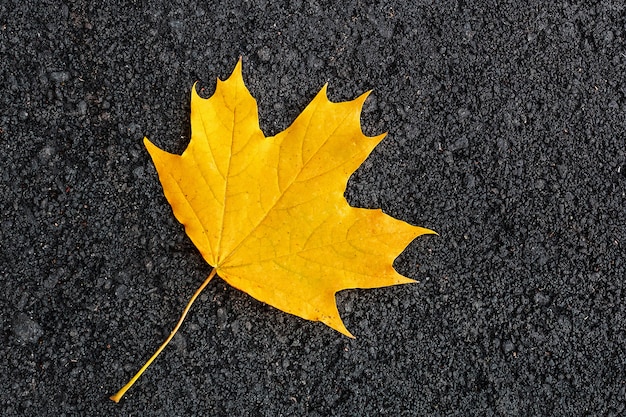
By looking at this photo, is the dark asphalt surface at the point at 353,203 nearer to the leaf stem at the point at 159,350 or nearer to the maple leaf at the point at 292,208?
the leaf stem at the point at 159,350

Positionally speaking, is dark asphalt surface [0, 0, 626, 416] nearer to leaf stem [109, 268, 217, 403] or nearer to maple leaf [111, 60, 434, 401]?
leaf stem [109, 268, 217, 403]

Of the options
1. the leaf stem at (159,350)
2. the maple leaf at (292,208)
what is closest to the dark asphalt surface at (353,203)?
the leaf stem at (159,350)

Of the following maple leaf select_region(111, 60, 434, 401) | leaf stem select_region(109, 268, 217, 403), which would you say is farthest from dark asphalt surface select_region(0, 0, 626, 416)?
maple leaf select_region(111, 60, 434, 401)

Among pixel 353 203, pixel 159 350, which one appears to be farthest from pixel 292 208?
pixel 159 350

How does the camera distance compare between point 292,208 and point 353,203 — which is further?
point 353,203

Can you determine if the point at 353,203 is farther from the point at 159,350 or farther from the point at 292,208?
the point at 159,350
